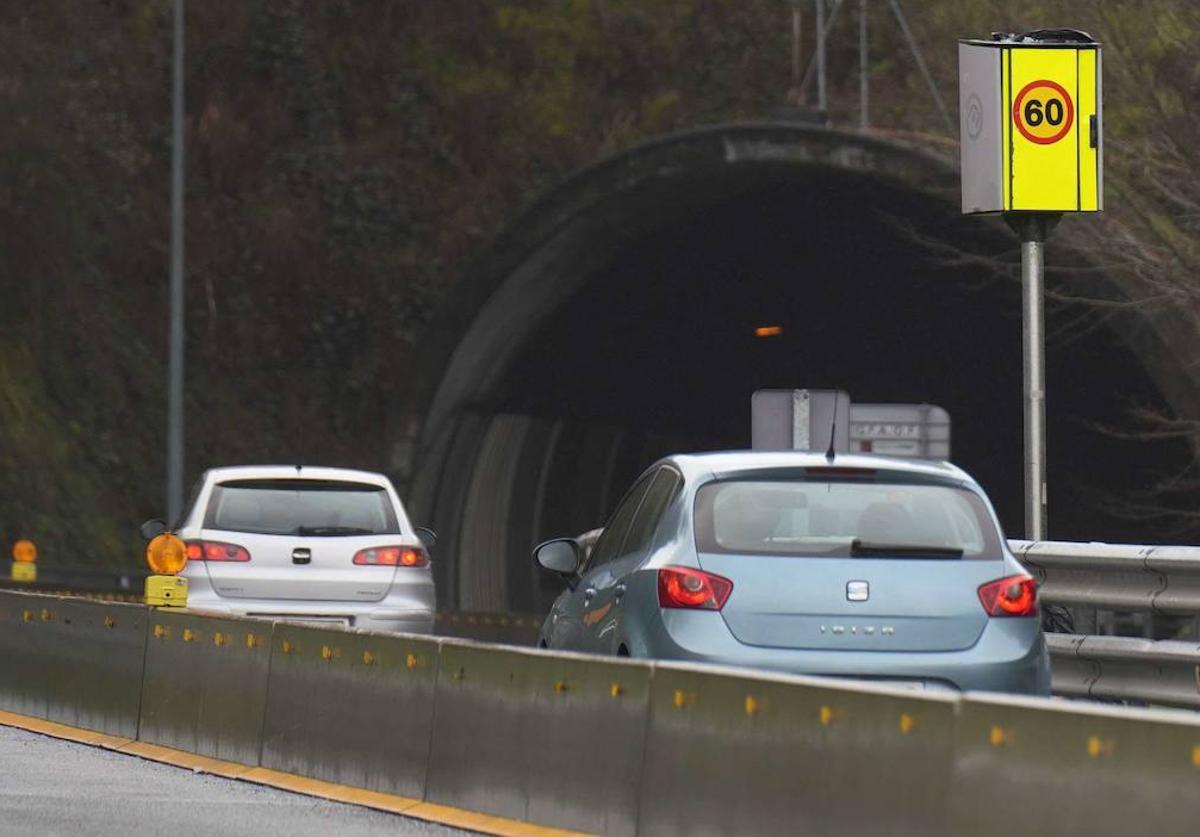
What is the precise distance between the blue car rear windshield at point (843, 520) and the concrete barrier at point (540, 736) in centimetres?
93

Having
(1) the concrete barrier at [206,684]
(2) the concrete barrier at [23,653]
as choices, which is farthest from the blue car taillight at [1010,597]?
(2) the concrete barrier at [23,653]

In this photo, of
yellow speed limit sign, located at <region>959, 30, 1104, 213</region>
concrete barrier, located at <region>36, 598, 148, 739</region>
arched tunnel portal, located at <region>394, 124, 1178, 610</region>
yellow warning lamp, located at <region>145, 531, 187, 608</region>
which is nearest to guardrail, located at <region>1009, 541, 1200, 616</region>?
yellow speed limit sign, located at <region>959, 30, 1104, 213</region>

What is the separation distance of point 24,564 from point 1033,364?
1677 cm

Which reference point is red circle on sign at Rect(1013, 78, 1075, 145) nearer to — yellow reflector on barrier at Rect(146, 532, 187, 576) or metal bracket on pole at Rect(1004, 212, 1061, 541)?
metal bracket on pole at Rect(1004, 212, 1061, 541)

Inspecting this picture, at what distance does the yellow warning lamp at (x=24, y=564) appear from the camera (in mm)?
31438

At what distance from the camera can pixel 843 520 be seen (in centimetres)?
1177

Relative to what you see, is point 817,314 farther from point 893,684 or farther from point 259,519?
point 893,684

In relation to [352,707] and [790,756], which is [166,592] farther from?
[790,756]

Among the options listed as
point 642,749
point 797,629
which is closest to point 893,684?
point 797,629

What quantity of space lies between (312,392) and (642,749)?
35304 millimetres

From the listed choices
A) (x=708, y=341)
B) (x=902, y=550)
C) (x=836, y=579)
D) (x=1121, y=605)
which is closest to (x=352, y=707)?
(x=836, y=579)

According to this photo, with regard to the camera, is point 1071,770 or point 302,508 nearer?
point 1071,770

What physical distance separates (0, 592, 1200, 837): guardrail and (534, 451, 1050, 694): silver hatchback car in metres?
0.71

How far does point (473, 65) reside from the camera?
51.4 m
